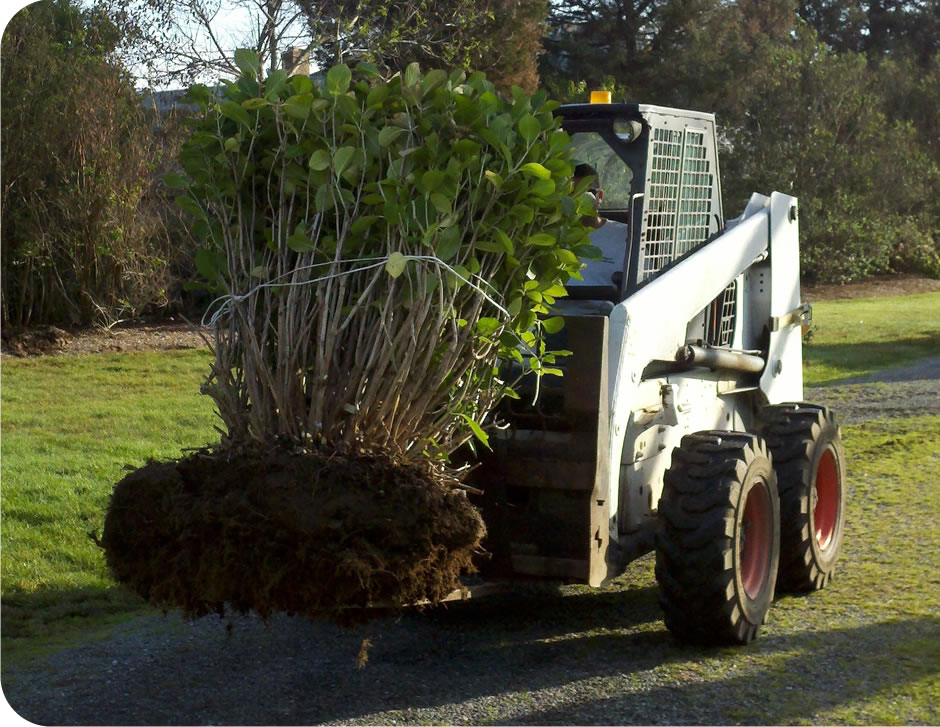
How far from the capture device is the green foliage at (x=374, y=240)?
406 centimetres

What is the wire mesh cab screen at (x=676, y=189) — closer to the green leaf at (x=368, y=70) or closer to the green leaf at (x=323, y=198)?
the green leaf at (x=368, y=70)

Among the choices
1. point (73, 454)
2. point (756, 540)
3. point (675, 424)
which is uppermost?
point (675, 424)

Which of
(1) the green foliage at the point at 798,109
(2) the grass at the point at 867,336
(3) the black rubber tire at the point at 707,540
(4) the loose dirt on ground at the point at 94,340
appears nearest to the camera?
(3) the black rubber tire at the point at 707,540

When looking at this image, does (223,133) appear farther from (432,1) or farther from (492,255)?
(432,1)

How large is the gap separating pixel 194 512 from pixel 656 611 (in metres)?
2.60

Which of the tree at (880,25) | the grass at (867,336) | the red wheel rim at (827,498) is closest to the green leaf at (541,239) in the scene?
the red wheel rim at (827,498)

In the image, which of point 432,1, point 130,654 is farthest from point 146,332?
point 130,654

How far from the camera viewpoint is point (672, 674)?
4840mm

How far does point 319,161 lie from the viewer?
403 cm

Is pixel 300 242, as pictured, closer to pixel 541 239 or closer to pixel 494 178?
Answer: pixel 494 178

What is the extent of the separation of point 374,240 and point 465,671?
6.03ft

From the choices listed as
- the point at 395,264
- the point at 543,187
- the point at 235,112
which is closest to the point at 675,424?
the point at 543,187

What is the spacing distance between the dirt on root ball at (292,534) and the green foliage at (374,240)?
16 cm

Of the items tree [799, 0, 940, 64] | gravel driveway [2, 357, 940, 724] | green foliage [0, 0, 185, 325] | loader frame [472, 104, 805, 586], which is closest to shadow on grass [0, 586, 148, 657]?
gravel driveway [2, 357, 940, 724]
